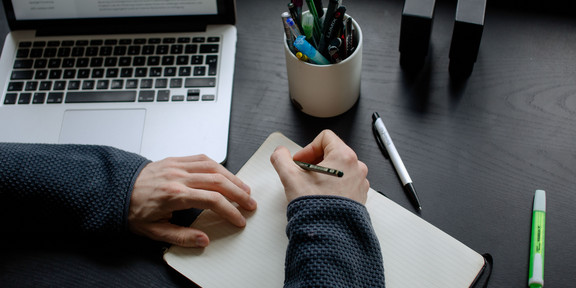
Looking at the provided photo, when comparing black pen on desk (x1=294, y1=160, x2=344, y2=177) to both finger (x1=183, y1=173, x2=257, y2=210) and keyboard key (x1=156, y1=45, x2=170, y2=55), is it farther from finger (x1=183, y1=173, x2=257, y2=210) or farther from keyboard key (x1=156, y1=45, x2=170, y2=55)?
keyboard key (x1=156, y1=45, x2=170, y2=55)

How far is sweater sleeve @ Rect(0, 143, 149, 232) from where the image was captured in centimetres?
70

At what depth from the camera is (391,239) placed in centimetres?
69

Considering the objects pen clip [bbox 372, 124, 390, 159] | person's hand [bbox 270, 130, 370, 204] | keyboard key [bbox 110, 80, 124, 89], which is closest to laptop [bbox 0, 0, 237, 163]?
keyboard key [bbox 110, 80, 124, 89]

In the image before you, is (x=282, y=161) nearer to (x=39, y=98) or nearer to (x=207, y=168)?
(x=207, y=168)

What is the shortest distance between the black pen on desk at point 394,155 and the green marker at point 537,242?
154 mm

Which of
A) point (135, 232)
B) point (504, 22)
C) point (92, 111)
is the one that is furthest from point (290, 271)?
point (504, 22)

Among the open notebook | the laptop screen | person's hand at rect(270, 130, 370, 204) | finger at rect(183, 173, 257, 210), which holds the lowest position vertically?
the open notebook

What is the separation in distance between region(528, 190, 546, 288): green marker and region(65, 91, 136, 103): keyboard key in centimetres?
62

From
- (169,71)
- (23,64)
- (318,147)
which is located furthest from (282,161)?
(23,64)

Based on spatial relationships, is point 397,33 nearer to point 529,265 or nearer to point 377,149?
point 377,149

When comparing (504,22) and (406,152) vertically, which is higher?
(504,22)

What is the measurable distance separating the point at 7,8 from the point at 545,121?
899mm

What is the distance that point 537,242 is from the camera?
2.29ft

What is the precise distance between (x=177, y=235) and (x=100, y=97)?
0.95ft
